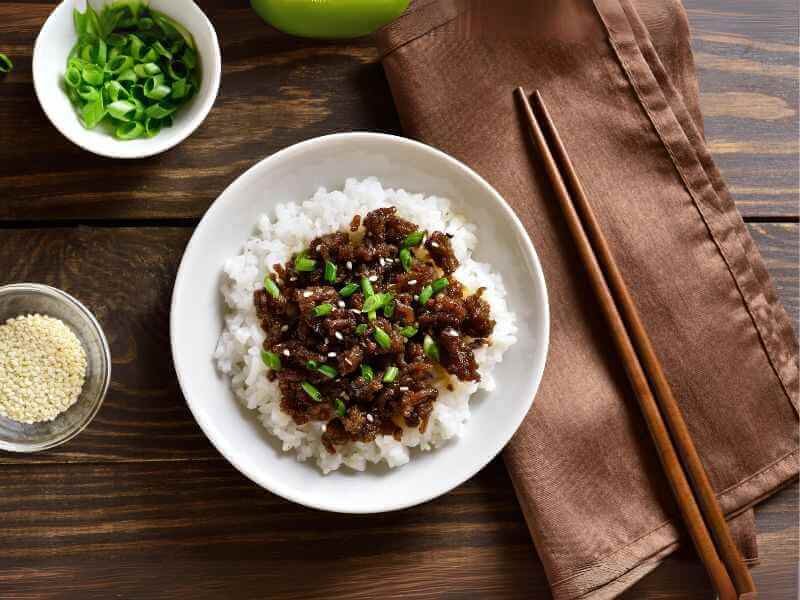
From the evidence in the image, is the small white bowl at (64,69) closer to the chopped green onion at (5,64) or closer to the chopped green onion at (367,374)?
the chopped green onion at (5,64)

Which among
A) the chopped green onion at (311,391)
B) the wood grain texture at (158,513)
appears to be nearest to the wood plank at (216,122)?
the wood grain texture at (158,513)

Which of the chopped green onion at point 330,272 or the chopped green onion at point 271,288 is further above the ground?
the chopped green onion at point 330,272

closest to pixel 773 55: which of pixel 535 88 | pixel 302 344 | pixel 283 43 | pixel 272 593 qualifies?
pixel 535 88

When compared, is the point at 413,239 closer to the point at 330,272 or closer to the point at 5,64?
the point at 330,272

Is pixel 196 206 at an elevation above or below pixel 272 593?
above

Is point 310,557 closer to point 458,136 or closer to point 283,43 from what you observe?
point 458,136

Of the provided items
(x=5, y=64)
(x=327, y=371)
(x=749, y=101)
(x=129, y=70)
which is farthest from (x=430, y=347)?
(x=5, y=64)
